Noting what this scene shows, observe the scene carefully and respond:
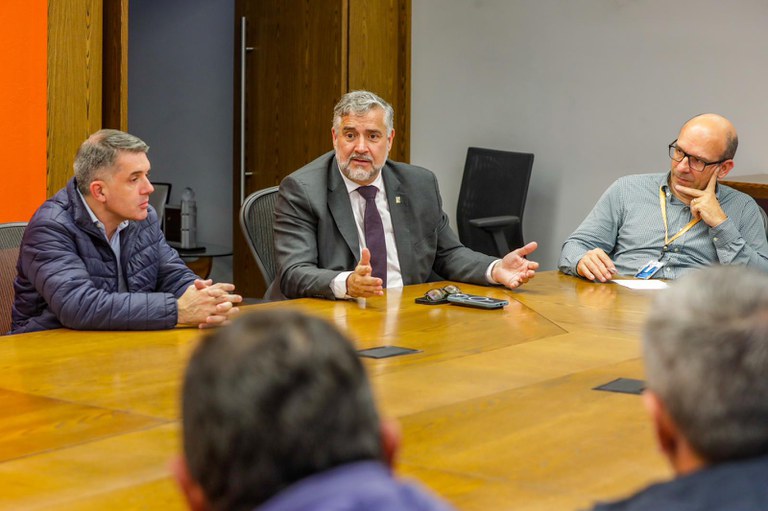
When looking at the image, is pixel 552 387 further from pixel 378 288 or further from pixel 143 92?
pixel 143 92

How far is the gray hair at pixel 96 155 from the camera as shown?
3.03 metres

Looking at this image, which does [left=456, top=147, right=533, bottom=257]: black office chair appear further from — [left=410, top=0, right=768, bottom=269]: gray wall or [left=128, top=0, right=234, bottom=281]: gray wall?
[left=128, top=0, right=234, bottom=281]: gray wall

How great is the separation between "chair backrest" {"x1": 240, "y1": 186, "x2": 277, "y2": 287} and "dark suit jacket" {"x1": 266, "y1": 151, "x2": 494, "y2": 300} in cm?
19

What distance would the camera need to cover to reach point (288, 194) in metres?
3.61

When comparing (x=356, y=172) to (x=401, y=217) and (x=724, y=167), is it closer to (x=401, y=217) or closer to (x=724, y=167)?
(x=401, y=217)

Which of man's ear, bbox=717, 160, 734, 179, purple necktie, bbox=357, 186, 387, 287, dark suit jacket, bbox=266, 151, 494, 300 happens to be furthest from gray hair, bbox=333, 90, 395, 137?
man's ear, bbox=717, 160, 734, 179

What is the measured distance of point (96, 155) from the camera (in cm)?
304

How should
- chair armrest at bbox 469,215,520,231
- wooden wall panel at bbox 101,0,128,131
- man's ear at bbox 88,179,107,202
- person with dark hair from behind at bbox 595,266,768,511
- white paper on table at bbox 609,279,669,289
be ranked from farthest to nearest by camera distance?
chair armrest at bbox 469,215,520,231, wooden wall panel at bbox 101,0,128,131, white paper on table at bbox 609,279,669,289, man's ear at bbox 88,179,107,202, person with dark hair from behind at bbox 595,266,768,511

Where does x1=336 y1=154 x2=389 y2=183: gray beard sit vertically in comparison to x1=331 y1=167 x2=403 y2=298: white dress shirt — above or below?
above

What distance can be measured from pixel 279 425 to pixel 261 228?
10.1ft

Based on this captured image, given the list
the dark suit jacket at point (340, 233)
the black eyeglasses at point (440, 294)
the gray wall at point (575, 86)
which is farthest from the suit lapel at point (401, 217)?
the gray wall at point (575, 86)

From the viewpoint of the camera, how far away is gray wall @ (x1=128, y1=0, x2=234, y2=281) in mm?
7906

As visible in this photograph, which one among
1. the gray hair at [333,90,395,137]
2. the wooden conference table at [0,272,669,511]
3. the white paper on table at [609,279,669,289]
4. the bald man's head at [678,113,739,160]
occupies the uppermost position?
the gray hair at [333,90,395,137]

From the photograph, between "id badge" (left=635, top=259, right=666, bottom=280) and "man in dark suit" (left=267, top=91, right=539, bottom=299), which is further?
"id badge" (left=635, top=259, right=666, bottom=280)
